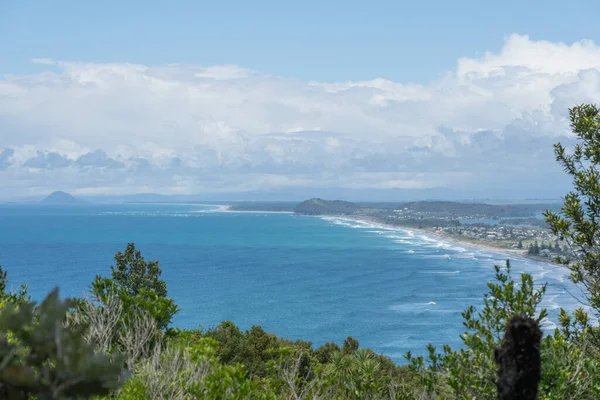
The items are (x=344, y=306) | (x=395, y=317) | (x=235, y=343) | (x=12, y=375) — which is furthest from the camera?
(x=344, y=306)

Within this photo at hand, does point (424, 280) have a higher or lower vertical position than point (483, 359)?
lower

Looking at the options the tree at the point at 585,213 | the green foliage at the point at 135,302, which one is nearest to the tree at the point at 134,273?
the green foliage at the point at 135,302

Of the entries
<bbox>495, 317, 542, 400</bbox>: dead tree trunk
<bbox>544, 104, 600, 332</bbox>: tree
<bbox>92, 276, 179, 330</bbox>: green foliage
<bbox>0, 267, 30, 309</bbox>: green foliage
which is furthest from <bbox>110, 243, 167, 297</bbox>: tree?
<bbox>495, 317, 542, 400</bbox>: dead tree trunk

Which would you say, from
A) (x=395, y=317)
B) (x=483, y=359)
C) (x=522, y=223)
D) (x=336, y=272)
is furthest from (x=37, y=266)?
(x=522, y=223)

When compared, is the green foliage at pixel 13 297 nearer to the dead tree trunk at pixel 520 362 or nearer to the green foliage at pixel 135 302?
the green foliage at pixel 135 302

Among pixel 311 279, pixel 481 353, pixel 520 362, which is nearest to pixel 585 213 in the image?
pixel 481 353

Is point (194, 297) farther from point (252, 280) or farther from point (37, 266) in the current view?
point (37, 266)
